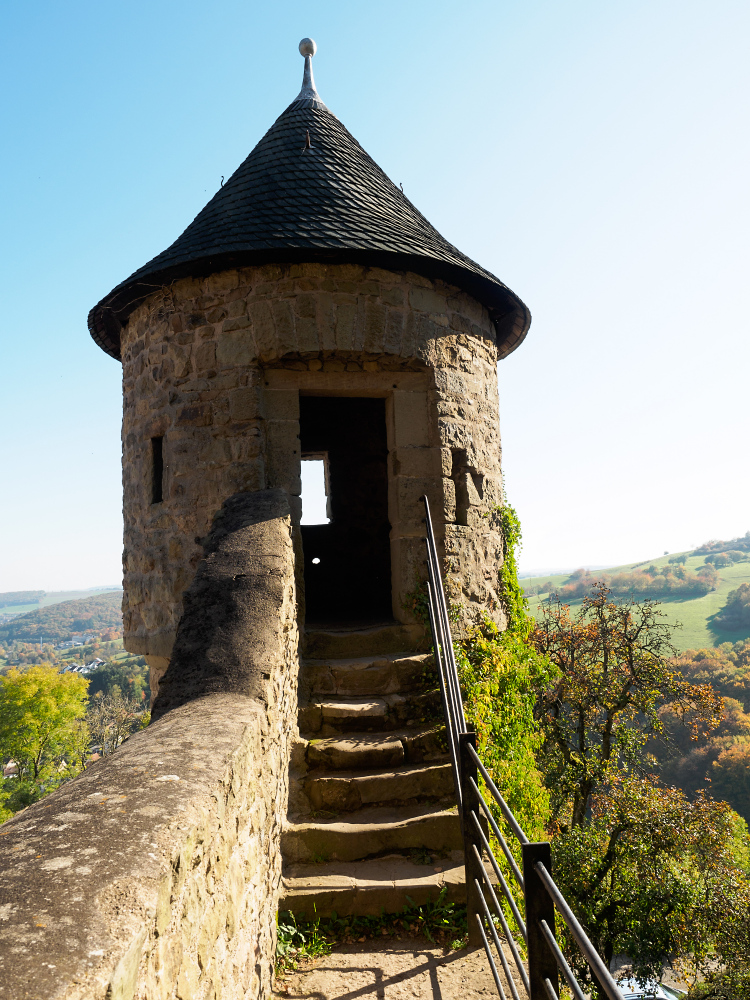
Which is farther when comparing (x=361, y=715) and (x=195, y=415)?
(x=195, y=415)

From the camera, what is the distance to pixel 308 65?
7.75 metres

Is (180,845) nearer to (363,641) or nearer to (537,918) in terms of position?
(537,918)

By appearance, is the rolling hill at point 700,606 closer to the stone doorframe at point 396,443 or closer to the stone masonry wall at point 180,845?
the stone doorframe at point 396,443

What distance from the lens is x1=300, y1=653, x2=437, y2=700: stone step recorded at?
192 inches

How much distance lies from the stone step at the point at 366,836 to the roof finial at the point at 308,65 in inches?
299

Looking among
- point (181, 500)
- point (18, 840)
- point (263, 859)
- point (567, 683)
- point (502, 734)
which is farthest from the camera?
point (567, 683)

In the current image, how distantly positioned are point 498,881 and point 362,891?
778 millimetres

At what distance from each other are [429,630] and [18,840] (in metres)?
3.91

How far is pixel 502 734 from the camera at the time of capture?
520 cm

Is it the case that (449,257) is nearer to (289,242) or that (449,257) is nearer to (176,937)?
(289,242)

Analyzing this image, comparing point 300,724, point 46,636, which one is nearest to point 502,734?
point 300,724

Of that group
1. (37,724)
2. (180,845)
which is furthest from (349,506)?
(37,724)

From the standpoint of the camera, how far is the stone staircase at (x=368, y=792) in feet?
12.3

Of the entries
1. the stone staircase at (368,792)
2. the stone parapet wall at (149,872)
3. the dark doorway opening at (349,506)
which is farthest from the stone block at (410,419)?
the dark doorway opening at (349,506)
